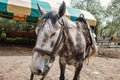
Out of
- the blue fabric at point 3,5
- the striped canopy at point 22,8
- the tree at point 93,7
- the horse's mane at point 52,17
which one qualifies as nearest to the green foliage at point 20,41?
the striped canopy at point 22,8

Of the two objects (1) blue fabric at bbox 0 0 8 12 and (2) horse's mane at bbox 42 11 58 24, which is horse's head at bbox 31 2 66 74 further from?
(1) blue fabric at bbox 0 0 8 12

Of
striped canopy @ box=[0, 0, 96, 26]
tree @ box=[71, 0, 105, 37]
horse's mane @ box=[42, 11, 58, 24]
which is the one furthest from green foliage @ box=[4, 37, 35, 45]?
tree @ box=[71, 0, 105, 37]

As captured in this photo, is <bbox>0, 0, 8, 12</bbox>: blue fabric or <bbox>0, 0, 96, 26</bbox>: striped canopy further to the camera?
<bbox>0, 0, 96, 26</bbox>: striped canopy

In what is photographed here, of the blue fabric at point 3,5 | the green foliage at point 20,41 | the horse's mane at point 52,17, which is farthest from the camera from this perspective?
the green foliage at point 20,41

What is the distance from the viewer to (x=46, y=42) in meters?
2.33

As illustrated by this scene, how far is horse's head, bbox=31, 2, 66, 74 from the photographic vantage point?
2.29m

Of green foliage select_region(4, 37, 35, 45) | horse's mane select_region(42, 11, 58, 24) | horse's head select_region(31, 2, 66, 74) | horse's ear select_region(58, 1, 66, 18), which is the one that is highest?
horse's ear select_region(58, 1, 66, 18)

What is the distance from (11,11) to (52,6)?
7.47ft

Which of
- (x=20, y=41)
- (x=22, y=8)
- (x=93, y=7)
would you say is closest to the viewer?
(x=22, y=8)

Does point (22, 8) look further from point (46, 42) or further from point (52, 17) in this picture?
point (46, 42)

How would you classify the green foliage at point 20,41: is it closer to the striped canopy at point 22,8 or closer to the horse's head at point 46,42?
the striped canopy at point 22,8

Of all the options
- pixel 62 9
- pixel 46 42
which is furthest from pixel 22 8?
pixel 46 42

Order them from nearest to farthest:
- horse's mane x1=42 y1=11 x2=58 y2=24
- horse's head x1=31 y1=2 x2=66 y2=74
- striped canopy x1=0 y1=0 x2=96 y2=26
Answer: horse's head x1=31 y1=2 x2=66 y2=74, horse's mane x1=42 y1=11 x2=58 y2=24, striped canopy x1=0 y1=0 x2=96 y2=26

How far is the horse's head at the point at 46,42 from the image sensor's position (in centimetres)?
229
